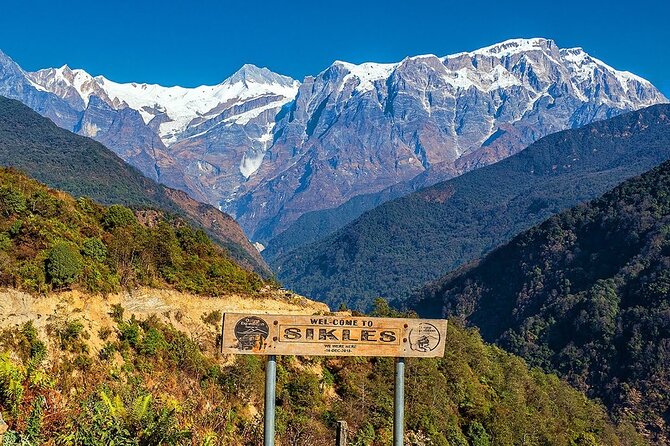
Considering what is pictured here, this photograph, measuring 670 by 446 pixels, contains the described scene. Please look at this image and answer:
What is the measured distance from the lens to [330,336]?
9.48 meters

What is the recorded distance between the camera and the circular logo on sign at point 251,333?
928 cm

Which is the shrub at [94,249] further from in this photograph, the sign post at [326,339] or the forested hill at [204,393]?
the sign post at [326,339]

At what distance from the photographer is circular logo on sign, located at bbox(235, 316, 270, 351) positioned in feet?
30.5

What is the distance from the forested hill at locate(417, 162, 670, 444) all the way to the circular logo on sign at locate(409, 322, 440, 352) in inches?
3080

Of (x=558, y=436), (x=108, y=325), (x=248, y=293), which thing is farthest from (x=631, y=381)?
(x=108, y=325)

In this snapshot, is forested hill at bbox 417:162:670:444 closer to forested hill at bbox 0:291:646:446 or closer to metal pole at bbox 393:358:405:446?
forested hill at bbox 0:291:646:446

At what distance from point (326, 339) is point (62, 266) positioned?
1554 centimetres

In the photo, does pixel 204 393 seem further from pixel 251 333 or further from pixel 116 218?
pixel 251 333

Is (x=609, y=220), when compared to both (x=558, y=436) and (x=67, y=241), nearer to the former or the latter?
(x=558, y=436)

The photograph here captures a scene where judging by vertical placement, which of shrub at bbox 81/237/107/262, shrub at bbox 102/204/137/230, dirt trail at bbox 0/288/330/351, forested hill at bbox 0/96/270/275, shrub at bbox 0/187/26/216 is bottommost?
dirt trail at bbox 0/288/330/351

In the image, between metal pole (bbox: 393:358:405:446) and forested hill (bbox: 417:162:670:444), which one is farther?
forested hill (bbox: 417:162:670:444)

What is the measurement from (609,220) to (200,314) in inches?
5173

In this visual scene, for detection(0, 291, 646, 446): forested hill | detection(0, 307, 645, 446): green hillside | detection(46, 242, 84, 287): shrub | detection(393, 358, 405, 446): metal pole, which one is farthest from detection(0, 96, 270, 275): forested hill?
detection(393, 358, 405, 446): metal pole

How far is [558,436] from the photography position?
138 feet
